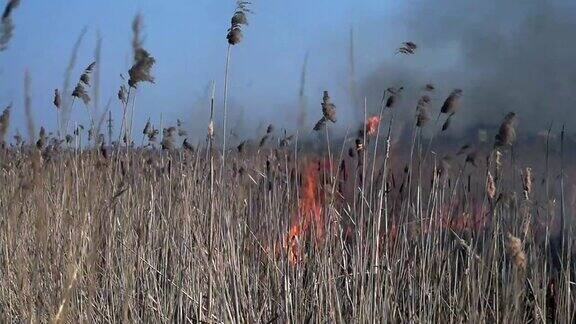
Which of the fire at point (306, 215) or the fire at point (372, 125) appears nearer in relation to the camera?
the fire at point (372, 125)

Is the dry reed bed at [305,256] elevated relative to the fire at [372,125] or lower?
lower

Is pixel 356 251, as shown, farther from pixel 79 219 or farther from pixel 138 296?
pixel 79 219

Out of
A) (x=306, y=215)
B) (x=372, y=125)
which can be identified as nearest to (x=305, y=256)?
(x=306, y=215)

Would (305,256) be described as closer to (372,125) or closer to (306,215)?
(306,215)

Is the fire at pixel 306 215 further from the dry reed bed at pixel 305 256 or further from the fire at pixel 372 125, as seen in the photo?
the fire at pixel 372 125

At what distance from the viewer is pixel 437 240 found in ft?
8.75

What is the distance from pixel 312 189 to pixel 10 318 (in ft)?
3.65

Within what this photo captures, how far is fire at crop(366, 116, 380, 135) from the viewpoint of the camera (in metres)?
2.47

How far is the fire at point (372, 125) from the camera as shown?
2.47m

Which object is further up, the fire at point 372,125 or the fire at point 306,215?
the fire at point 372,125

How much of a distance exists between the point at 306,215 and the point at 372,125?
556mm

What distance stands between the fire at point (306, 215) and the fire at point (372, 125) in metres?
0.33

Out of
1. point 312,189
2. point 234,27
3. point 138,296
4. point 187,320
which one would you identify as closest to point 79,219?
point 138,296

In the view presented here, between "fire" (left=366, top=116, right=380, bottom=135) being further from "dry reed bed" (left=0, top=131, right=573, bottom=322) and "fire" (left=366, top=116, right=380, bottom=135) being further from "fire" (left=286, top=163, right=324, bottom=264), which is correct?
"fire" (left=286, top=163, right=324, bottom=264)
